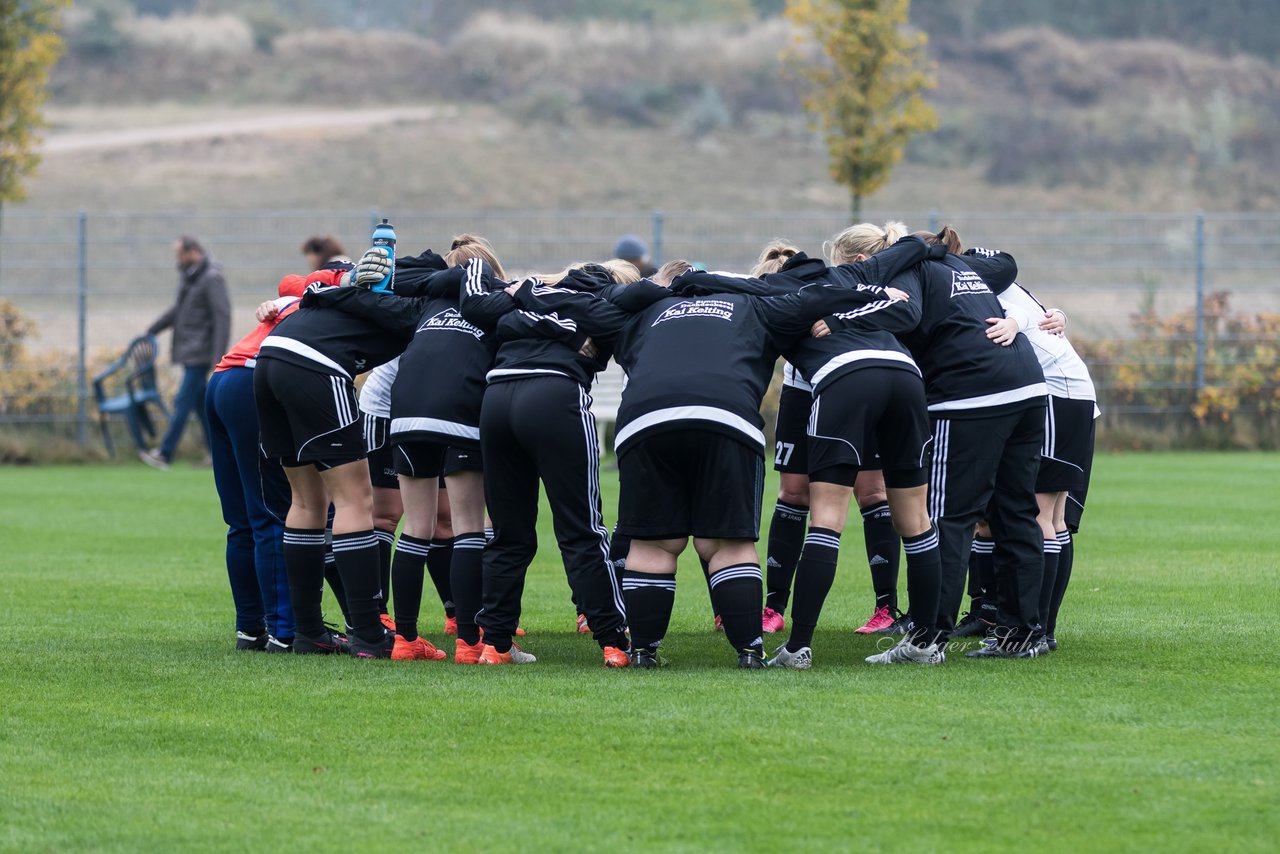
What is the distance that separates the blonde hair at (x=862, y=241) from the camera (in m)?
7.97

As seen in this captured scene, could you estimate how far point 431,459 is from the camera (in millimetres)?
7969

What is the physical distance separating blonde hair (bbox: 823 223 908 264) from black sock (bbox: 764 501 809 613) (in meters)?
1.44

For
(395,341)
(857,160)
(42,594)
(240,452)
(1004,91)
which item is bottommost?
(42,594)

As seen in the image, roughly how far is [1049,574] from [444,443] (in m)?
2.80

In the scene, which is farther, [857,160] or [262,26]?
[262,26]

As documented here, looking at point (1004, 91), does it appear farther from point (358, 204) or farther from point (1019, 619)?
point (1019, 619)

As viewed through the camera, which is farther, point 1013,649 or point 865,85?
point 865,85

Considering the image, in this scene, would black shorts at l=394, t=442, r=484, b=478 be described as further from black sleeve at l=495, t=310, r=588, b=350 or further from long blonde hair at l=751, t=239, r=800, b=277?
long blonde hair at l=751, t=239, r=800, b=277

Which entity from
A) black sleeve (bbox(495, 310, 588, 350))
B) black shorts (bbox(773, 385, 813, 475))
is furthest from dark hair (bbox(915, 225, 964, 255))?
black sleeve (bbox(495, 310, 588, 350))

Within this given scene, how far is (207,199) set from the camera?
128ft

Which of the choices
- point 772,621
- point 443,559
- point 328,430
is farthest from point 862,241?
point 443,559

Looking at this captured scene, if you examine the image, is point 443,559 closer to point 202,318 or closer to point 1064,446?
point 1064,446

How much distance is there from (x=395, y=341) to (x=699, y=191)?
33795mm

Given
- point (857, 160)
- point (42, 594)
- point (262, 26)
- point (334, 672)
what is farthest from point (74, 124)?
point (334, 672)
